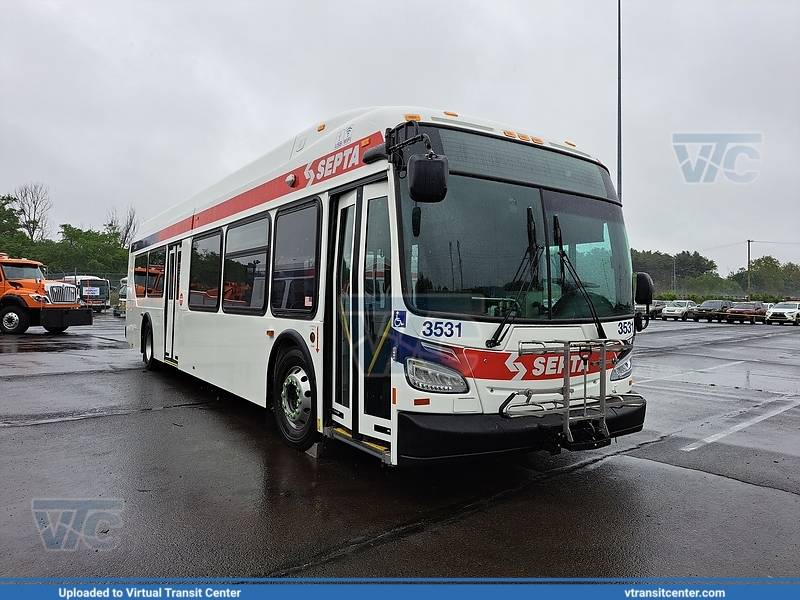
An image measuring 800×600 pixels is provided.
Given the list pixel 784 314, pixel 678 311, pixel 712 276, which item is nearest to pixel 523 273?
pixel 784 314

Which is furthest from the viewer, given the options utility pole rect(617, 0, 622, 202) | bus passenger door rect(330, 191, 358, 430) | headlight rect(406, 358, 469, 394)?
utility pole rect(617, 0, 622, 202)

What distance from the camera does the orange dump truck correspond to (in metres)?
22.0

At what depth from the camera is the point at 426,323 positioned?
170 inches

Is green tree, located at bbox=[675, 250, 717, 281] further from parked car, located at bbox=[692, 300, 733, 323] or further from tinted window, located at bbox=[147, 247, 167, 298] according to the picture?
tinted window, located at bbox=[147, 247, 167, 298]

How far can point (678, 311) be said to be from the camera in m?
45.2

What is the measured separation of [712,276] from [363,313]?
336ft

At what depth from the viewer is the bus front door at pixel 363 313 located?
15.3 feet

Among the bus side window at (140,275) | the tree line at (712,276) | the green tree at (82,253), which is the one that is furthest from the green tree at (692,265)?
the bus side window at (140,275)

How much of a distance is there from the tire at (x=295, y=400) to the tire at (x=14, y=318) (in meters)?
20.3

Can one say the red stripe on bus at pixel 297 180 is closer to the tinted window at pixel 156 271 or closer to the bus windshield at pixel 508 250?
the bus windshield at pixel 508 250

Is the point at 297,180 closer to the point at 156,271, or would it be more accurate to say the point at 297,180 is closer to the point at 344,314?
the point at 344,314

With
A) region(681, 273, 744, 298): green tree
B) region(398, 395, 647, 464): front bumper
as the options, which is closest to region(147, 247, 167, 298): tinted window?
region(398, 395, 647, 464): front bumper

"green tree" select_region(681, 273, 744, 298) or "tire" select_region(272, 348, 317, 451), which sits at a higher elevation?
"green tree" select_region(681, 273, 744, 298)

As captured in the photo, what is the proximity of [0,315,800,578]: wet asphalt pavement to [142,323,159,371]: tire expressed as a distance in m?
3.67
